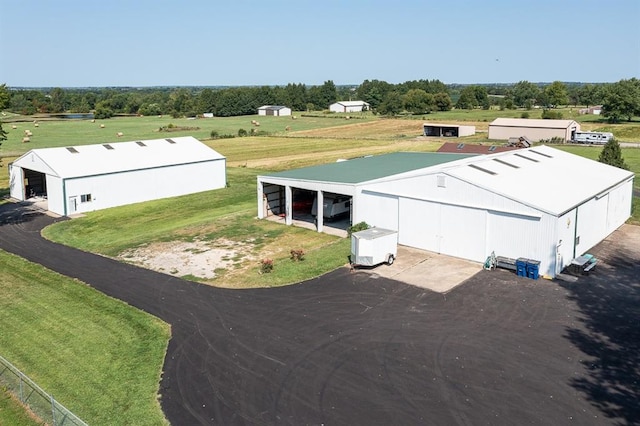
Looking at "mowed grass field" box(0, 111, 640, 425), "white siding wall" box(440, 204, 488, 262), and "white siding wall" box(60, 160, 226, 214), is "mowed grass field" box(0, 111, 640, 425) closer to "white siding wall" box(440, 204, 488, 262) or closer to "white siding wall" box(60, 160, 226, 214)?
"white siding wall" box(60, 160, 226, 214)

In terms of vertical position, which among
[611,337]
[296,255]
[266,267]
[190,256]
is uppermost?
[296,255]

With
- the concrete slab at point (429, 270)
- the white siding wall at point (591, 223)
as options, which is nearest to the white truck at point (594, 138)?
the white siding wall at point (591, 223)

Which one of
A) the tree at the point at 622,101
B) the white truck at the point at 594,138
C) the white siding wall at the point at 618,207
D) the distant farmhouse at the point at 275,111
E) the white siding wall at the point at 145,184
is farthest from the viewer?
the distant farmhouse at the point at 275,111

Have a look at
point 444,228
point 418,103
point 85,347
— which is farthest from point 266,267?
point 418,103

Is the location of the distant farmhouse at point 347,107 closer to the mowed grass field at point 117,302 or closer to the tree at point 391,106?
the tree at point 391,106

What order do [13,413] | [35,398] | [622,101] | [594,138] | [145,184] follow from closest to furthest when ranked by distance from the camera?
1. [13,413]
2. [35,398]
3. [145,184]
4. [594,138]
5. [622,101]

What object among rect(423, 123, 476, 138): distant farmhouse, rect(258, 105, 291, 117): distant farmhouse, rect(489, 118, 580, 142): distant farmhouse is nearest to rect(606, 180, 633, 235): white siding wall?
rect(489, 118, 580, 142): distant farmhouse

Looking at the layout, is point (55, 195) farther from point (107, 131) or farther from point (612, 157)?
point (107, 131)
